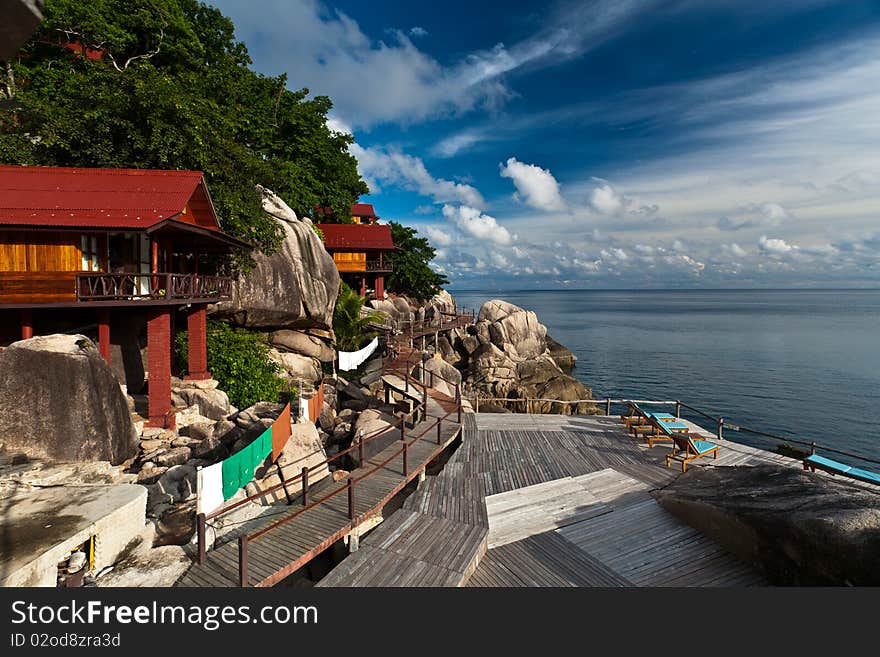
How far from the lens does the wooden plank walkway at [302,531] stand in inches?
272

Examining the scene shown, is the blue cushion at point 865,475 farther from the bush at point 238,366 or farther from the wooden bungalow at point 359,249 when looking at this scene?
the wooden bungalow at point 359,249

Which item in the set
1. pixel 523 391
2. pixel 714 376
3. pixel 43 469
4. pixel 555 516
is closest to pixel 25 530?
pixel 43 469

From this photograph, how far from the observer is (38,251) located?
12.5m

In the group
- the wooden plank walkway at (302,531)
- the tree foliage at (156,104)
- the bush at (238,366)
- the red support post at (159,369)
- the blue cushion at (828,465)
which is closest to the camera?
the wooden plank walkway at (302,531)

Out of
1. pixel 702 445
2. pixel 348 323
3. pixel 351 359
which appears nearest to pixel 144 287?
pixel 351 359

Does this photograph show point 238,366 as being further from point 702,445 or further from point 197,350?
point 702,445

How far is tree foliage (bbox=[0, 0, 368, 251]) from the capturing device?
16766 millimetres

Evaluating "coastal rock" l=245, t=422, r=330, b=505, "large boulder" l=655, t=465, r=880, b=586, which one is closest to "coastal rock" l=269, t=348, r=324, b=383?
"coastal rock" l=245, t=422, r=330, b=505

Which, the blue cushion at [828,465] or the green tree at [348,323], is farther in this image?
the green tree at [348,323]

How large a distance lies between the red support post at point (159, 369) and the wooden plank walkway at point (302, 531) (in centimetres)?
666

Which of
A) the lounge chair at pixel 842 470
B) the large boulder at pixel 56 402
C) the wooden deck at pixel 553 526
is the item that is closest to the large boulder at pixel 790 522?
the wooden deck at pixel 553 526

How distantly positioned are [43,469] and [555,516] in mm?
11979

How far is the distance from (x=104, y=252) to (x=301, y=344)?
10.2m

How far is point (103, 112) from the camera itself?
16531 mm
